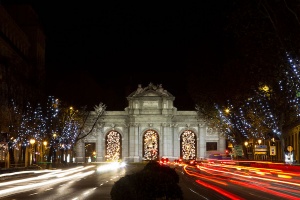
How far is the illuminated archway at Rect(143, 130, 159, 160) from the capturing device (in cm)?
13912

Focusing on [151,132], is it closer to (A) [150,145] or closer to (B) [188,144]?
(A) [150,145]

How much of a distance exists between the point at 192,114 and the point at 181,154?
867cm

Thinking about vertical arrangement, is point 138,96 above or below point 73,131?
above

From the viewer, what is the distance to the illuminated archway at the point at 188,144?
13862 centimetres

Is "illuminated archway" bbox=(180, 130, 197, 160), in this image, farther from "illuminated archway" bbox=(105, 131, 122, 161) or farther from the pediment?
"illuminated archway" bbox=(105, 131, 122, 161)

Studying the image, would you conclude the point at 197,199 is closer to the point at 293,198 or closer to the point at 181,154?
the point at 293,198

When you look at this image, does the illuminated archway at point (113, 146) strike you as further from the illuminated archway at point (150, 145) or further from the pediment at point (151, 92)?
the pediment at point (151, 92)

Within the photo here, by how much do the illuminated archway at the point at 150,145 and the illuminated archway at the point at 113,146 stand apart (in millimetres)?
5277

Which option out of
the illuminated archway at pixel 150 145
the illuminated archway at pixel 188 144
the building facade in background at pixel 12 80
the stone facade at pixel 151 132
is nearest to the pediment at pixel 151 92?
the stone facade at pixel 151 132

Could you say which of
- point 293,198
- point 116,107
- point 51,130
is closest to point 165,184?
point 293,198

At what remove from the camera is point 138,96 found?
13838 cm

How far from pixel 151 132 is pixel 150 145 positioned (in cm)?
287

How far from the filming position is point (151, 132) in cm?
14075

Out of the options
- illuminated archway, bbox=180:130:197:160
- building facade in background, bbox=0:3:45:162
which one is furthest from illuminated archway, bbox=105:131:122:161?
building facade in background, bbox=0:3:45:162
